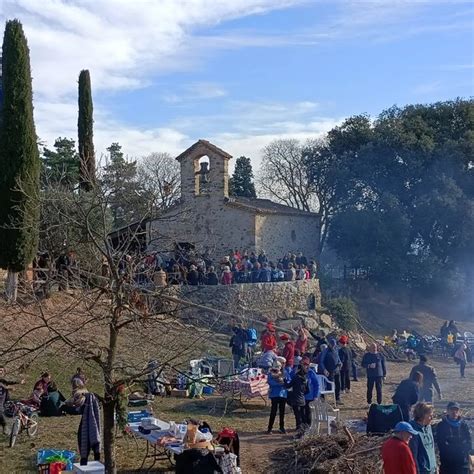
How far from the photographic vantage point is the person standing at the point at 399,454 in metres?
6.79

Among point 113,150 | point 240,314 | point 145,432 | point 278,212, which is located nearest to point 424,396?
point 145,432

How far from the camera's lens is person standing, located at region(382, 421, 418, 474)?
22.3 ft

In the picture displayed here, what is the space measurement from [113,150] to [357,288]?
808 inches

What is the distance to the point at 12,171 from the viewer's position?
760 inches

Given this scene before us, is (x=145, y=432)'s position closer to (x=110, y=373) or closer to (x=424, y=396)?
(x=110, y=373)

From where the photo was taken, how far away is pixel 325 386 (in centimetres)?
1517

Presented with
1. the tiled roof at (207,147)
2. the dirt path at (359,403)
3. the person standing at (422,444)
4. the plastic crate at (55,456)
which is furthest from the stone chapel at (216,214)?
the person standing at (422,444)

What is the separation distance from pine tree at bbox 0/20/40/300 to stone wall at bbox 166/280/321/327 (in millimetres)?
5869

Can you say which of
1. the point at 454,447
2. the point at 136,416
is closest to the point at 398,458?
the point at 454,447

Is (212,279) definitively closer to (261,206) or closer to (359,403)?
(261,206)

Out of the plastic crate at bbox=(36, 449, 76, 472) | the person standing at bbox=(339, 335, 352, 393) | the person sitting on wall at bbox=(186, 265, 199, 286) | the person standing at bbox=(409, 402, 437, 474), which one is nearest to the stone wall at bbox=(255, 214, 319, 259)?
the person sitting on wall at bbox=(186, 265, 199, 286)

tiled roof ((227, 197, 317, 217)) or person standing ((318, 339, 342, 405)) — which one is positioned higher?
tiled roof ((227, 197, 317, 217))

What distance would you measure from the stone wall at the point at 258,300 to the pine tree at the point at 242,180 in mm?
20359

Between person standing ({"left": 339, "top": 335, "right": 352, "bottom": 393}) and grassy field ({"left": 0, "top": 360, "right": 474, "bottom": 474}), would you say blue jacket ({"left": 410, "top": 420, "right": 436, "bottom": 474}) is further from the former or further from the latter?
person standing ({"left": 339, "top": 335, "right": 352, "bottom": 393})
